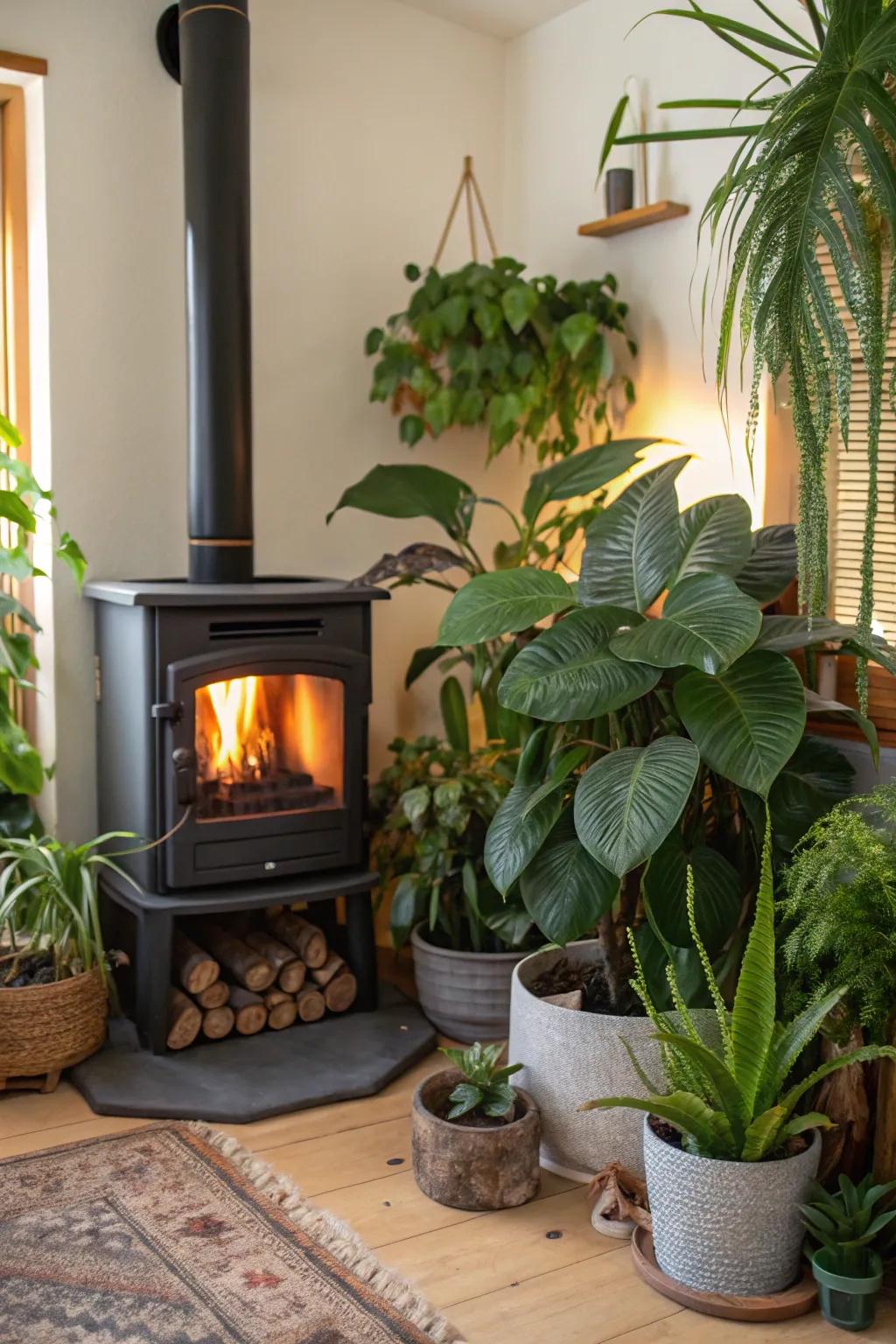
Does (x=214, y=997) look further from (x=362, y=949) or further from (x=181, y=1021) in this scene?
(x=362, y=949)

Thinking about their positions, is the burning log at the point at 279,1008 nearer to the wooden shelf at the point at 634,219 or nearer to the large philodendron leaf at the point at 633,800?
the large philodendron leaf at the point at 633,800

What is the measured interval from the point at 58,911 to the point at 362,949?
698mm

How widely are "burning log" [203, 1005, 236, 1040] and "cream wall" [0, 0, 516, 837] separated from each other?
578mm

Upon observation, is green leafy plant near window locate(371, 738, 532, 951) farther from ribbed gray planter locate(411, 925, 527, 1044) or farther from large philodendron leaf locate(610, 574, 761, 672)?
large philodendron leaf locate(610, 574, 761, 672)

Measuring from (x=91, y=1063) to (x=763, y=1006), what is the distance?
1.45m

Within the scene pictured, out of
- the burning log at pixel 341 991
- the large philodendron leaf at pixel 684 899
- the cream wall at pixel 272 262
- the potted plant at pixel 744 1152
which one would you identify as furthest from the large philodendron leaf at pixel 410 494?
the potted plant at pixel 744 1152

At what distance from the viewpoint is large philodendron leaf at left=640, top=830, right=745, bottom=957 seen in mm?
2207

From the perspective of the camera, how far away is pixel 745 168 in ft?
4.46

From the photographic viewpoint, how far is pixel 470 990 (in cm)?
292

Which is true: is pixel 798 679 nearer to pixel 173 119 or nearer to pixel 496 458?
pixel 496 458

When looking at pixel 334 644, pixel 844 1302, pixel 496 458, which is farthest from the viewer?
pixel 496 458

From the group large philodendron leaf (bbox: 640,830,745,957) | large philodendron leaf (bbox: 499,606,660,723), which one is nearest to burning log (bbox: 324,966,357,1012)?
large philodendron leaf (bbox: 640,830,745,957)

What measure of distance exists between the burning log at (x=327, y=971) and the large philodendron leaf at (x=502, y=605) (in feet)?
3.35

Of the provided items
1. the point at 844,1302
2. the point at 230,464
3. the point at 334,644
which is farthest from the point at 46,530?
the point at 844,1302
